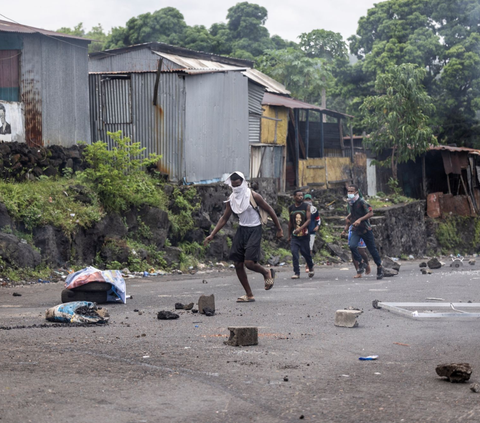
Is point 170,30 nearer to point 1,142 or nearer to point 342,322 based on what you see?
point 1,142

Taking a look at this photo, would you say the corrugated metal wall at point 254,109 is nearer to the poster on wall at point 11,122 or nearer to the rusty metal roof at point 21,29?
the rusty metal roof at point 21,29

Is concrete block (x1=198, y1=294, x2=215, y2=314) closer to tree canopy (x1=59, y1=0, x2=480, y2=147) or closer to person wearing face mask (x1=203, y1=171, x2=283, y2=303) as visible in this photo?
person wearing face mask (x1=203, y1=171, x2=283, y2=303)

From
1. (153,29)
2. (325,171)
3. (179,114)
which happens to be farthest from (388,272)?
(153,29)

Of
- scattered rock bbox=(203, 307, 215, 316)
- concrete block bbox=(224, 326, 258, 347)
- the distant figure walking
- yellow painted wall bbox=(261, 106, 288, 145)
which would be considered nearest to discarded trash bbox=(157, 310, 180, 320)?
scattered rock bbox=(203, 307, 215, 316)

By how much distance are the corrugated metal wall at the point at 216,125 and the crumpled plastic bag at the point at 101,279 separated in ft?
36.6

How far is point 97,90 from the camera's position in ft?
69.9

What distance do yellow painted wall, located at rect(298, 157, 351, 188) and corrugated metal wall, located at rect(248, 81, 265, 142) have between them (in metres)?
3.57

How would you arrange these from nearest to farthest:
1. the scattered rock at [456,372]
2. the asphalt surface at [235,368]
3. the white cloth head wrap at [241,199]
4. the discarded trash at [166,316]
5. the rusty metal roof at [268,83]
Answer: the asphalt surface at [235,368]
the scattered rock at [456,372]
the discarded trash at [166,316]
the white cloth head wrap at [241,199]
the rusty metal roof at [268,83]

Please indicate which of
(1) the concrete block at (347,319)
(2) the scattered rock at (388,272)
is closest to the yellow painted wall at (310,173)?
(2) the scattered rock at (388,272)

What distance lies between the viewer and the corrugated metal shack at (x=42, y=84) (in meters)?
17.9

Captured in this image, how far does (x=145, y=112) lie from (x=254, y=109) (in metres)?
6.78

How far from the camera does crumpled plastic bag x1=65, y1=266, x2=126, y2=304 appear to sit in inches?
371

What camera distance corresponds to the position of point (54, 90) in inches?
743

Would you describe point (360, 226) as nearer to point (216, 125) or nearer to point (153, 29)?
point (216, 125)
